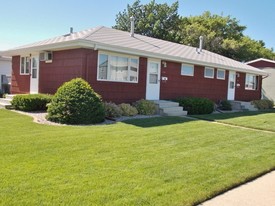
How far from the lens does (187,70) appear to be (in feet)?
57.7

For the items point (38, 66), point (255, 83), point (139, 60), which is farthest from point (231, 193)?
point (255, 83)

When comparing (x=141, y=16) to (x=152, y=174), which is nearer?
(x=152, y=174)

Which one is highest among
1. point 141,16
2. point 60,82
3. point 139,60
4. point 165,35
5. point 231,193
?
point 141,16

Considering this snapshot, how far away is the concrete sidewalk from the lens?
14.3ft

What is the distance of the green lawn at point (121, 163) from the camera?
4.21 m

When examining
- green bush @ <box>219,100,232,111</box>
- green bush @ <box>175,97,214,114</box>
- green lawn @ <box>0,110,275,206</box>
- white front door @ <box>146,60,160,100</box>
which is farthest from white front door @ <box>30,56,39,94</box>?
green bush @ <box>219,100,232,111</box>

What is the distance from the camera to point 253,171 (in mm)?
5836

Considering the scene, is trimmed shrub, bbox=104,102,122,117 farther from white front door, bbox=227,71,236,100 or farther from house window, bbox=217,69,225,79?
white front door, bbox=227,71,236,100

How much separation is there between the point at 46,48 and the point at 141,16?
31.1 m

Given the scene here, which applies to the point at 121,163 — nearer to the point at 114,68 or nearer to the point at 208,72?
the point at 114,68

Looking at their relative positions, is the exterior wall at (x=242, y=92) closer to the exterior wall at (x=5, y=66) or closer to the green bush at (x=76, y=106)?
the green bush at (x=76, y=106)

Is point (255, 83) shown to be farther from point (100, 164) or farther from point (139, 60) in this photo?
point (100, 164)

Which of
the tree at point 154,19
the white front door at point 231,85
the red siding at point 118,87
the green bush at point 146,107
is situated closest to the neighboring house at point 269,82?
the white front door at point 231,85

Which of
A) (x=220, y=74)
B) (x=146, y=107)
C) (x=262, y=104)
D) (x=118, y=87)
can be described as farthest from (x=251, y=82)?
(x=118, y=87)
